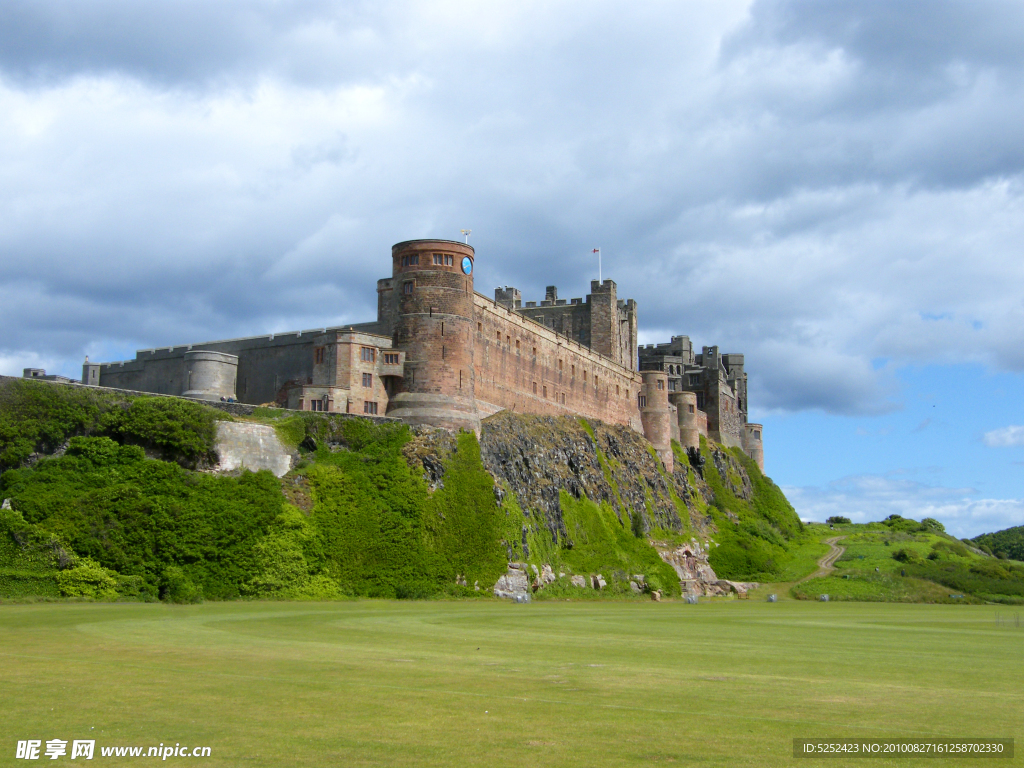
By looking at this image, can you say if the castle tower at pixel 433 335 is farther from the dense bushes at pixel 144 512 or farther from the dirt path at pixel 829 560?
the dirt path at pixel 829 560

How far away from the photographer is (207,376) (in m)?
73.2

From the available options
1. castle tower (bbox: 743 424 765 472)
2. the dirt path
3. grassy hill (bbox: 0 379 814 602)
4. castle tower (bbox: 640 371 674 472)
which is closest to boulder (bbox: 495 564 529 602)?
grassy hill (bbox: 0 379 814 602)

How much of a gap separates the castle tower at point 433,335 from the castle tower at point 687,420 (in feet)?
177

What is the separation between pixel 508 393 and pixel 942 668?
62.4 m

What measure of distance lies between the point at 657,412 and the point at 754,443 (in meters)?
40.2

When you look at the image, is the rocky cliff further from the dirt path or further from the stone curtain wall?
the dirt path

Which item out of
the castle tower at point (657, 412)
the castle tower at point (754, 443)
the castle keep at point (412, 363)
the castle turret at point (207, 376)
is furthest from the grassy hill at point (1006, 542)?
the castle turret at point (207, 376)

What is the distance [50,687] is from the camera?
1672 centimetres

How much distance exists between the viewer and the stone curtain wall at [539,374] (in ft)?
264

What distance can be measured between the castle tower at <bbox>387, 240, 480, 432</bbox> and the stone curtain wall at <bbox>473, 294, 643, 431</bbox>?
639 centimetres

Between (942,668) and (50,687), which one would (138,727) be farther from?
(942,668)

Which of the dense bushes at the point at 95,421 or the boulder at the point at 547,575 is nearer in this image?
the dense bushes at the point at 95,421

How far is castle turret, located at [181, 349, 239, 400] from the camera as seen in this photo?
7300cm

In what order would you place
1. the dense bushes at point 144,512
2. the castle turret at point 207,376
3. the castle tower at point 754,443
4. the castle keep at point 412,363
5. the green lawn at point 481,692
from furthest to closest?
the castle tower at point 754,443, the castle turret at point 207,376, the castle keep at point 412,363, the dense bushes at point 144,512, the green lawn at point 481,692
